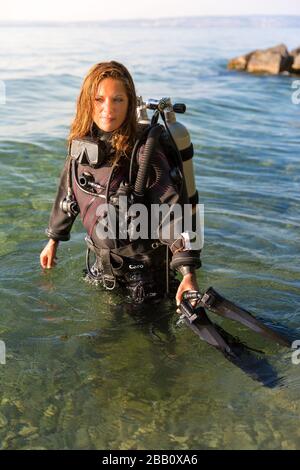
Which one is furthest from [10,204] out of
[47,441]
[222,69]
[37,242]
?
[222,69]

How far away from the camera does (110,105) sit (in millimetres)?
3656

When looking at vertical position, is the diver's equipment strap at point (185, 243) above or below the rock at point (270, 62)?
below

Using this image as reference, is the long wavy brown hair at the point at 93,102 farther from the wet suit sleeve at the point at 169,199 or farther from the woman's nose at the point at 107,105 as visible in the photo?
the wet suit sleeve at the point at 169,199

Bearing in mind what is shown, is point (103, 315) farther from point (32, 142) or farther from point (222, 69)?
point (222, 69)

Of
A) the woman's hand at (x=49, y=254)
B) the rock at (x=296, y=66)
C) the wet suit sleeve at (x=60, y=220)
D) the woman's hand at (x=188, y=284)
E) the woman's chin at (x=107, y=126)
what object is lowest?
the woman's hand at (x=49, y=254)

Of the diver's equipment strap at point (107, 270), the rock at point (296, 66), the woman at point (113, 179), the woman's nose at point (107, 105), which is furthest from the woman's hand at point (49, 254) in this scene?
the rock at point (296, 66)

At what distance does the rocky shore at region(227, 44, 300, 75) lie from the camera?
2231 cm

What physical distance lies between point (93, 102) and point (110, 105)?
0.12 metres

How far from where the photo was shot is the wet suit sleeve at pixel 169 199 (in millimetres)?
3648

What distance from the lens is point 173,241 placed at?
12.1 feet

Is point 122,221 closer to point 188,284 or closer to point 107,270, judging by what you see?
point 107,270

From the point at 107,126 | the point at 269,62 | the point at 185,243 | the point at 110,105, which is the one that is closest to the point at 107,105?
the point at 110,105

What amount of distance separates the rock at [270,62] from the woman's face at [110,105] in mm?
20026
